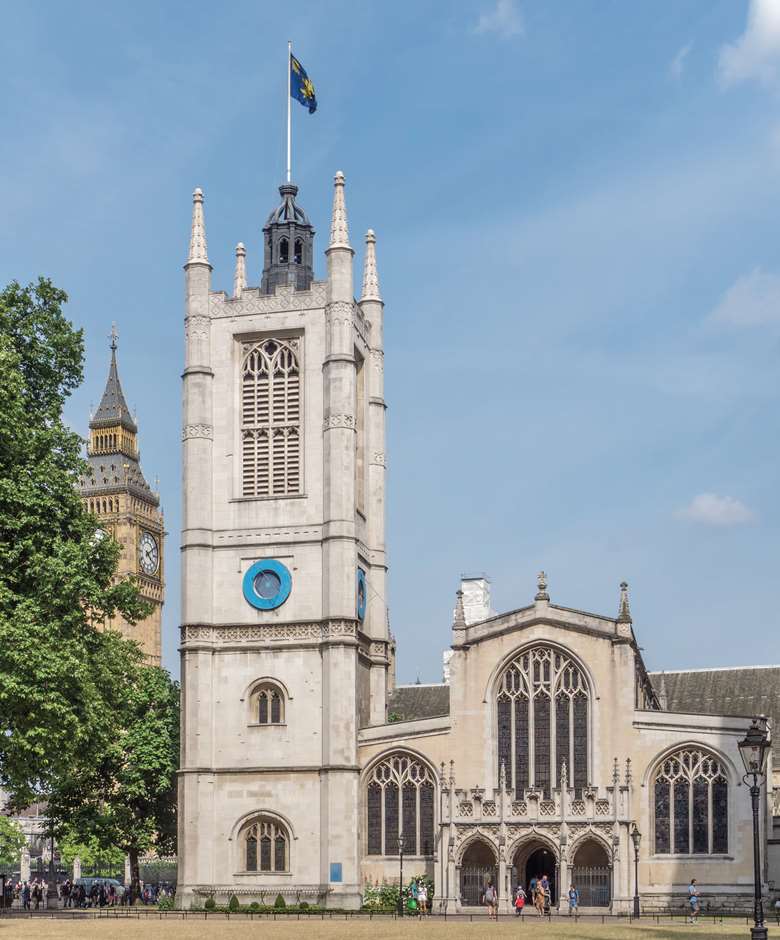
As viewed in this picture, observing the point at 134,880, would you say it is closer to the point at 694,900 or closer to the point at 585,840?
the point at 585,840

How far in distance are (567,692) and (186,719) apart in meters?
16.1

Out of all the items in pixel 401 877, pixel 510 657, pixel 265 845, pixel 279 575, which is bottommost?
pixel 401 877

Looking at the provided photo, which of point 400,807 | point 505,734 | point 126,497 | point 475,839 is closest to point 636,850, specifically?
point 475,839

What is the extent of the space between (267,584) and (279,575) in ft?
2.19

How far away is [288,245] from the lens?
246ft

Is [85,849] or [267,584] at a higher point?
[267,584]

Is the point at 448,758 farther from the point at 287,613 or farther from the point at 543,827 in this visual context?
the point at 287,613

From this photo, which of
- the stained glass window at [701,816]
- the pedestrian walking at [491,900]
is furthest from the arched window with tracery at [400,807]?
the stained glass window at [701,816]

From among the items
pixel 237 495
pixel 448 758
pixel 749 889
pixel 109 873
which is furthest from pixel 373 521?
pixel 109 873

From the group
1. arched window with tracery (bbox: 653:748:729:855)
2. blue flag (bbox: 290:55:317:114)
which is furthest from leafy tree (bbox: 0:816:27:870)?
blue flag (bbox: 290:55:317:114)

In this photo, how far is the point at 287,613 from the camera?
227 feet

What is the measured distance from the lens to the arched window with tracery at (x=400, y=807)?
67.1 metres

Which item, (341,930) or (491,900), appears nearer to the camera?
(341,930)

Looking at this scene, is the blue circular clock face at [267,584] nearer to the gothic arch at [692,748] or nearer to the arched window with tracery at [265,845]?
the arched window with tracery at [265,845]
